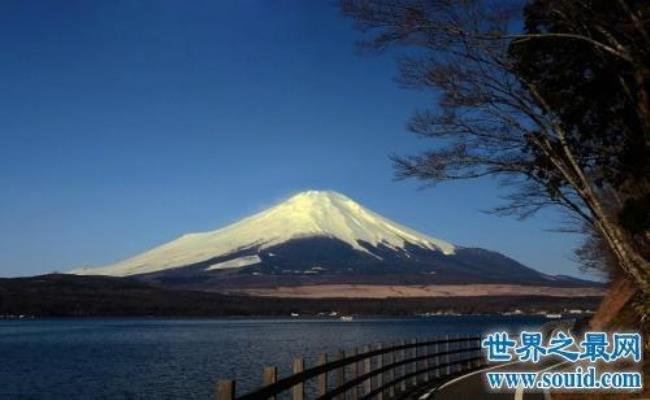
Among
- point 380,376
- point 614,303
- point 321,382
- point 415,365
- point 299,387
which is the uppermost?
point 614,303

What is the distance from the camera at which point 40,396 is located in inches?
1785

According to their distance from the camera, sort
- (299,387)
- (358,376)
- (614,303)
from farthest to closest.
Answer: (614,303), (358,376), (299,387)

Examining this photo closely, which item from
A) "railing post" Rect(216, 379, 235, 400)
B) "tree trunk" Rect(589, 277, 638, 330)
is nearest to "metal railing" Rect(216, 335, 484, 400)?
"railing post" Rect(216, 379, 235, 400)

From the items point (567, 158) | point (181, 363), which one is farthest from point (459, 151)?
point (181, 363)

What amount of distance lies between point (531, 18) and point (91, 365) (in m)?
58.2

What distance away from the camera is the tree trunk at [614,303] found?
1035 inches

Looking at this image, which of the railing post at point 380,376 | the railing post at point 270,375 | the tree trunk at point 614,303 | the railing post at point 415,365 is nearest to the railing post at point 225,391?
the railing post at point 270,375

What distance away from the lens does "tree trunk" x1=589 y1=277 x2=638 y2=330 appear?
26.3m

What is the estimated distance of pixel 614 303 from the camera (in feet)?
91.6

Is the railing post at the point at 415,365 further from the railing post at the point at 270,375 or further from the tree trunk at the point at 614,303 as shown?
the railing post at the point at 270,375

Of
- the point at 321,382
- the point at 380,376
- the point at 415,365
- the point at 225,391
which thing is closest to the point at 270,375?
the point at 225,391

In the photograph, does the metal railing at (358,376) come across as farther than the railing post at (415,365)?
No

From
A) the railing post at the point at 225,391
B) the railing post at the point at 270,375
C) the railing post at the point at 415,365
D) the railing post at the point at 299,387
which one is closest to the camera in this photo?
the railing post at the point at 225,391

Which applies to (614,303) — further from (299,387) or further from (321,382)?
(299,387)
